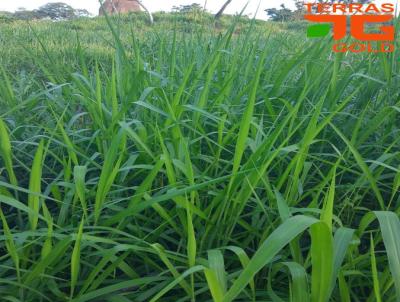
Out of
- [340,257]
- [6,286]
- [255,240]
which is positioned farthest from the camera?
[255,240]

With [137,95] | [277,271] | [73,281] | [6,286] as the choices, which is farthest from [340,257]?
[137,95]

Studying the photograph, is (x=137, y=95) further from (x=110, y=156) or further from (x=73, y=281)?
(x=73, y=281)

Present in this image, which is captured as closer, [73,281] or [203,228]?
[73,281]

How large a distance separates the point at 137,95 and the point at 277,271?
0.59m

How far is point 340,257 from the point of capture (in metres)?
0.57

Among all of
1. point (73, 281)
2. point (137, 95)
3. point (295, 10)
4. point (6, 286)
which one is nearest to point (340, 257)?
point (73, 281)

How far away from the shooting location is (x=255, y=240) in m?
0.84

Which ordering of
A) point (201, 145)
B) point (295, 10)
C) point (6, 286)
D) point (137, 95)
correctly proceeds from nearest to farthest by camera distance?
point (6, 286) → point (201, 145) → point (137, 95) → point (295, 10)

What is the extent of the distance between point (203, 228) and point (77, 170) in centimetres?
22

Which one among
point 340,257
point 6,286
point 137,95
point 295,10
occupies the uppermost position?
point 295,10

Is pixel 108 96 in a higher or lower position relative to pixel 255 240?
higher

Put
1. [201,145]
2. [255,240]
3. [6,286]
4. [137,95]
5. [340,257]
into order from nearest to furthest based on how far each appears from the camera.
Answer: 1. [340,257]
2. [6,286]
3. [255,240]
4. [201,145]
5. [137,95]

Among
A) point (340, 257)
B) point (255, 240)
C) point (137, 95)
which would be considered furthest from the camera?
point (137, 95)

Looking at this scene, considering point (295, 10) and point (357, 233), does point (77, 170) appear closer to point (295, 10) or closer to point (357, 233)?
point (357, 233)
